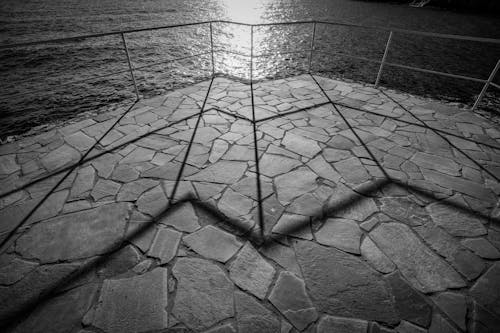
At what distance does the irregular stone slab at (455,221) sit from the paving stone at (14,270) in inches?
153

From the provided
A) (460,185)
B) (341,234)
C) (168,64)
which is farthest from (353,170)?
(168,64)

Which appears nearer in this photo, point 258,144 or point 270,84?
point 258,144

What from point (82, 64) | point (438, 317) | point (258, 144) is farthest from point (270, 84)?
point (82, 64)

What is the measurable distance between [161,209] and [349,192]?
84.2 inches

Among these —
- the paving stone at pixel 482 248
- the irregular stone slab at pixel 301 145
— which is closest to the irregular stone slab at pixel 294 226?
the irregular stone slab at pixel 301 145

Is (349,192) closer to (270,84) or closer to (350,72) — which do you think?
(270,84)

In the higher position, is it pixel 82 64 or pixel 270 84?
pixel 270 84

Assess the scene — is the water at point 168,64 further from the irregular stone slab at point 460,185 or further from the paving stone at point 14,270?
the irregular stone slab at point 460,185

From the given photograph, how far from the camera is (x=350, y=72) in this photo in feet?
29.4

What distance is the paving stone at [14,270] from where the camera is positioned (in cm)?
A: 212

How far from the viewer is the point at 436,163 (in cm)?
338

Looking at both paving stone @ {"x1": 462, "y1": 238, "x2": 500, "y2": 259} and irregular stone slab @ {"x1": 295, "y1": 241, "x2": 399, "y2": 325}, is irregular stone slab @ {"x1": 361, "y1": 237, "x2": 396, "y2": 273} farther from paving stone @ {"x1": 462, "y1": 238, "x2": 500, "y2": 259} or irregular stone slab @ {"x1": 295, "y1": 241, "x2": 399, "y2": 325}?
paving stone @ {"x1": 462, "y1": 238, "x2": 500, "y2": 259}

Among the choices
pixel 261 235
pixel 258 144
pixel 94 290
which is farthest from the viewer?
pixel 258 144

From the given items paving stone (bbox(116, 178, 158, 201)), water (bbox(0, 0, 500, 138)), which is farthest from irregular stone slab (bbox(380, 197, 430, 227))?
water (bbox(0, 0, 500, 138))
